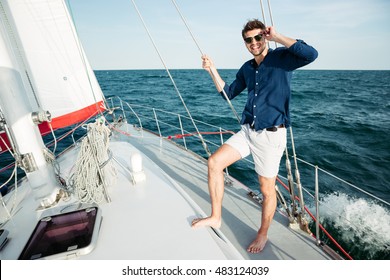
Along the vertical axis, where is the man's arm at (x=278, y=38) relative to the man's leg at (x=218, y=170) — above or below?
above

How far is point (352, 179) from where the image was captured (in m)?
5.93

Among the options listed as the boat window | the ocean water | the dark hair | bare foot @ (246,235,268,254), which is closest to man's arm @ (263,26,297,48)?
the dark hair

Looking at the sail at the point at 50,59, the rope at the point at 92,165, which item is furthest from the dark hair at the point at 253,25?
the sail at the point at 50,59

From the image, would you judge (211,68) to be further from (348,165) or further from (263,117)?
(348,165)

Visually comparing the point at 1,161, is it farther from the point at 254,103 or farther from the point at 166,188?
the point at 254,103

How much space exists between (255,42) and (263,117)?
1.99ft

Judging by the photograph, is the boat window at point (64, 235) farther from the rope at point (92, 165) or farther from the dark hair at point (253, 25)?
the dark hair at point (253, 25)

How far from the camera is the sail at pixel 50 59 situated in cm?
317

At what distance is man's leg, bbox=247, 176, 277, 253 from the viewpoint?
1955 millimetres

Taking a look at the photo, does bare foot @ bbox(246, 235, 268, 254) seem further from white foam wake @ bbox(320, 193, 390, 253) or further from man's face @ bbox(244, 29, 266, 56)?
man's face @ bbox(244, 29, 266, 56)

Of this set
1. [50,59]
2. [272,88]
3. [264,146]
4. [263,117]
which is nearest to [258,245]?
[264,146]

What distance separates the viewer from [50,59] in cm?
358
